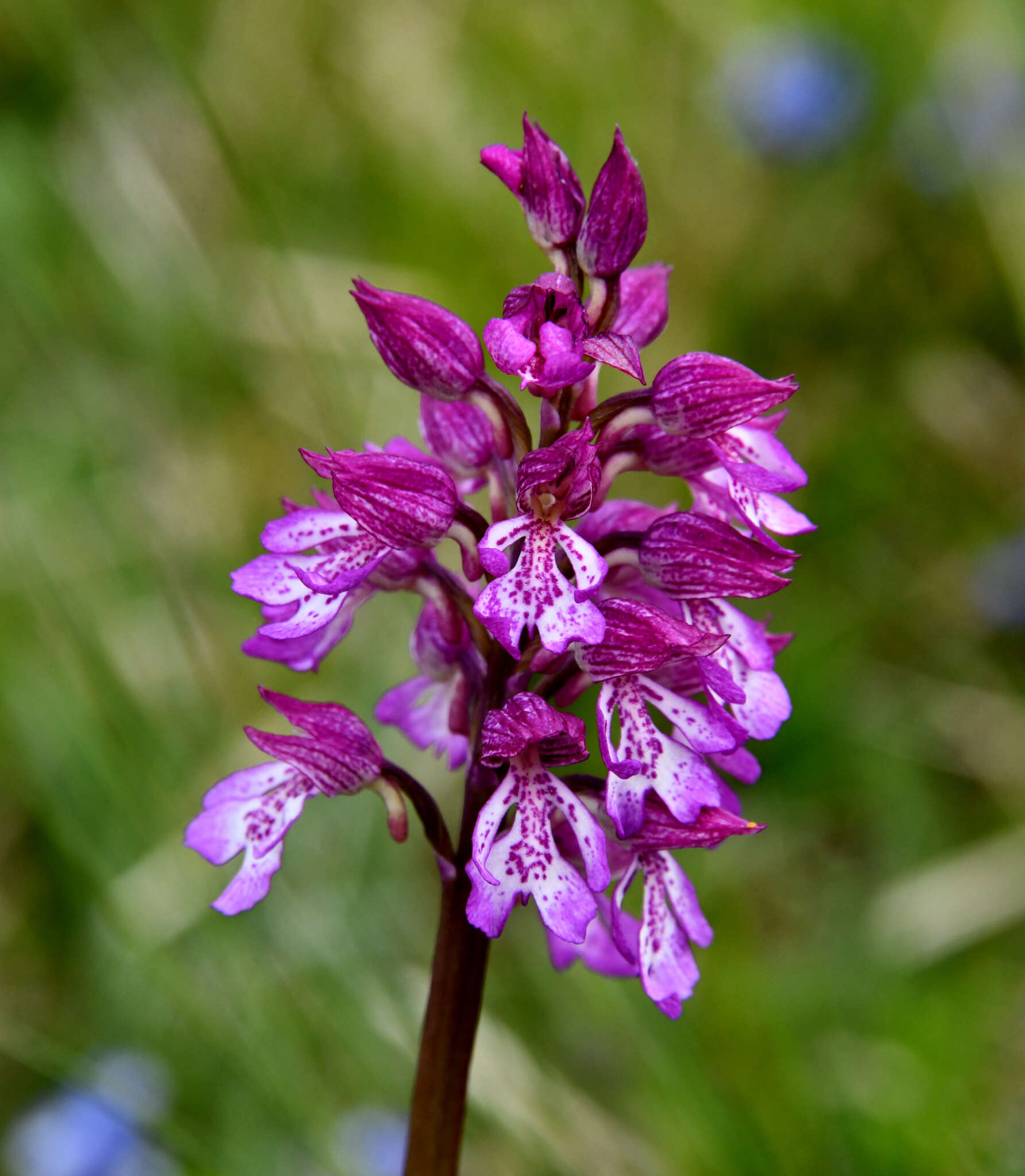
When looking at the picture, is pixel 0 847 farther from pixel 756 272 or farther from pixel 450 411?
pixel 756 272

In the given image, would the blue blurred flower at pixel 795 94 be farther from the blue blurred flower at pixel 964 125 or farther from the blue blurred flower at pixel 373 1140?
the blue blurred flower at pixel 373 1140

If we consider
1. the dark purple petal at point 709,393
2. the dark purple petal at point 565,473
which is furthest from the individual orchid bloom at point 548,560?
the dark purple petal at point 709,393

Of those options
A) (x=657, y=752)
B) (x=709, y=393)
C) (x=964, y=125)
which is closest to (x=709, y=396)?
(x=709, y=393)

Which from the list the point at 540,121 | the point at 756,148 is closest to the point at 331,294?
the point at 540,121

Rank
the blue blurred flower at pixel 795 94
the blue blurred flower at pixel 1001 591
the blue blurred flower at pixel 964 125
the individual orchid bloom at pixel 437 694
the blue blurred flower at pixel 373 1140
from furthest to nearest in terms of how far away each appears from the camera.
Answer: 1. the blue blurred flower at pixel 795 94
2. the blue blurred flower at pixel 964 125
3. the blue blurred flower at pixel 1001 591
4. the blue blurred flower at pixel 373 1140
5. the individual orchid bloom at pixel 437 694

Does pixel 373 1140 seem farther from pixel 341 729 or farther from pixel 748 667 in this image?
pixel 748 667

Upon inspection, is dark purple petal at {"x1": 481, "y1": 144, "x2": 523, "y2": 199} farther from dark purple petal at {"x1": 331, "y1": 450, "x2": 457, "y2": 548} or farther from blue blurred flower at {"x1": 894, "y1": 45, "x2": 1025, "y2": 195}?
blue blurred flower at {"x1": 894, "y1": 45, "x2": 1025, "y2": 195}
